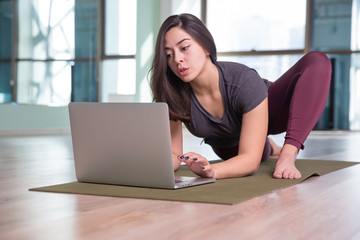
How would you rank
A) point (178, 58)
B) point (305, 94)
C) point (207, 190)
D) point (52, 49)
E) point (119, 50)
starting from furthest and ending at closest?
1. point (119, 50)
2. point (52, 49)
3. point (305, 94)
4. point (178, 58)
5. point (207, 190)

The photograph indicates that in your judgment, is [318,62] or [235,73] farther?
[318,62]

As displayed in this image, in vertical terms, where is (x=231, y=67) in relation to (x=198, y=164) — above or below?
above

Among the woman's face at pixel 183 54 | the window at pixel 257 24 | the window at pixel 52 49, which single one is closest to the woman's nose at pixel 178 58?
the woman's face at pixel 183 54

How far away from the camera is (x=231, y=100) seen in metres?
1.96

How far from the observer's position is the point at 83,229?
1062mm

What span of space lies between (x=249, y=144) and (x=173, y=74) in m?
0.39

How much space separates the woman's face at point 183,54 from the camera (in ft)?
5.96

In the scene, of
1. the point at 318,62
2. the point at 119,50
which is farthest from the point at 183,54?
the point at 119,50

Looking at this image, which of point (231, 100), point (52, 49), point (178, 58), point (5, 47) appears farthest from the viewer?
point (52, 49)

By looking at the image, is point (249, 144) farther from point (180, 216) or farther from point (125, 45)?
point (125, 45)

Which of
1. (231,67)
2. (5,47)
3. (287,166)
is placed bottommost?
(287,166)

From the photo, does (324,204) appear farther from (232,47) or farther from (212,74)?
(232,47)

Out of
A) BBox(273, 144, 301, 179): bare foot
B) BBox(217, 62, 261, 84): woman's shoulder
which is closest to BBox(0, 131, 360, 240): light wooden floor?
BBox(273, 144, 301, 179): bare foot

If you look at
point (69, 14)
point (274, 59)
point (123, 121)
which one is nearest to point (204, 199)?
point (123, 121)
